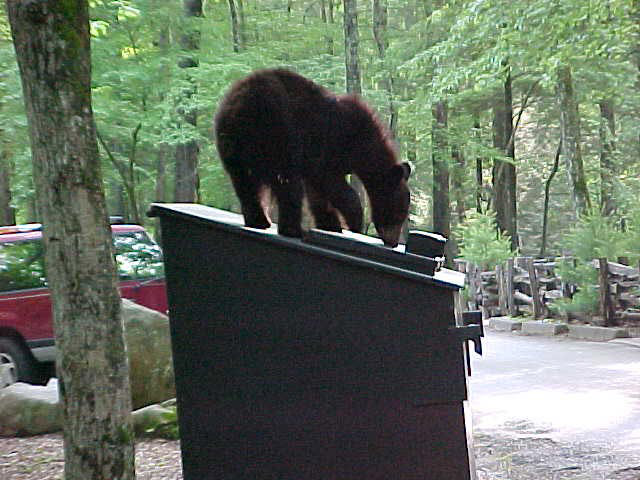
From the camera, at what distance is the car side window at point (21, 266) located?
11172 mm

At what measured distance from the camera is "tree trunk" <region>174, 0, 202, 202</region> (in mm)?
18297

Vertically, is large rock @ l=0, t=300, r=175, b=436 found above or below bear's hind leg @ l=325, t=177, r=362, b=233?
below

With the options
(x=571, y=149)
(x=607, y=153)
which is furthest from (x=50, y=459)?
(x=607, y=153)

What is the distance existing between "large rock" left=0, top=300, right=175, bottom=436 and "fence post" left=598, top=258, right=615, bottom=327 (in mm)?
9154

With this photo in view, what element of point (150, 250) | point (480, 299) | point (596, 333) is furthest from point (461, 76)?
point (150, 250)

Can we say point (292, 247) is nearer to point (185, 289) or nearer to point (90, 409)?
point (185, 289)

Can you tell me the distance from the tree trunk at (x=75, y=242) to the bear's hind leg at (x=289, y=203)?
0.95m

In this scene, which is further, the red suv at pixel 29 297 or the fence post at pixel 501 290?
the fence post at pixel 501 290

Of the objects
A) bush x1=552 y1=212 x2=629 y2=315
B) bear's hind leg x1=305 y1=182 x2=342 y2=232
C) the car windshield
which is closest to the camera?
bear's hind leg x1=305 y1=182 x2=342 y2=232

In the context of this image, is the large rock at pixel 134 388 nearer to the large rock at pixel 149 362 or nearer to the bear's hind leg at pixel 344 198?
the large rock at pixel 149 362

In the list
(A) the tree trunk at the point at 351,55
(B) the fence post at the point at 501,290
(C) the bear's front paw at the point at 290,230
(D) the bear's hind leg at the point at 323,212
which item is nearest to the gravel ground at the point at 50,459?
(D) the bear's hind leg at the point at 323,212

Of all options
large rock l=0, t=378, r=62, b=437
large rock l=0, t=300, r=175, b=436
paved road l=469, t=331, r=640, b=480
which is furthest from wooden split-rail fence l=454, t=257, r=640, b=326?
large rock l=0, t=378, r=62, b=437

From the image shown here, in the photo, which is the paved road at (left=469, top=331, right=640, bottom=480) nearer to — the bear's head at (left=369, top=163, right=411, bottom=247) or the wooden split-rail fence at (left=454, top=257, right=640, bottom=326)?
the wooden split-rail fence at (left=454, top=257, right=640, bottom=326)

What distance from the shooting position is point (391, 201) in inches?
173
